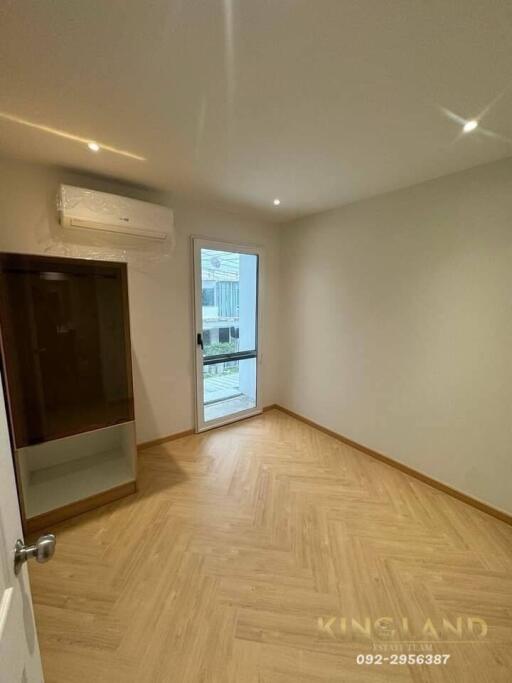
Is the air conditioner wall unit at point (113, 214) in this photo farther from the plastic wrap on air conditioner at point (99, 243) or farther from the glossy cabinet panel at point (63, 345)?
the glossy cabinet panel at point (63, 345)

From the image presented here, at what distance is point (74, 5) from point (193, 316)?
226 centimetres

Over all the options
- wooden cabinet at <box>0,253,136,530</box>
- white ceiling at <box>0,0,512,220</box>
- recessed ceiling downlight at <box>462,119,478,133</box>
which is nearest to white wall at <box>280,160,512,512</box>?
white ceiling at <box>0,0,512,220</box>

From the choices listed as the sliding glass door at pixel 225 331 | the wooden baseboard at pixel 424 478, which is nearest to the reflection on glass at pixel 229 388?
the sliding glass door at pixel 225 331

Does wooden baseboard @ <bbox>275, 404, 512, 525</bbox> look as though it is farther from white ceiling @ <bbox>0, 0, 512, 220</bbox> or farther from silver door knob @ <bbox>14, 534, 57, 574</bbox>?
silver door knob @ <bbox>14, 534, 57, 574</bbox>

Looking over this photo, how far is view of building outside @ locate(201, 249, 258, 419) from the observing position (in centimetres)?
321

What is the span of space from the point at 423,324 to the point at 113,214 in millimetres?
2654

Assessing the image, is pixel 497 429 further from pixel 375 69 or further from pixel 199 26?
pixel 199 26

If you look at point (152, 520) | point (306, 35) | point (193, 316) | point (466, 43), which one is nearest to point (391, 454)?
point (152, 520)

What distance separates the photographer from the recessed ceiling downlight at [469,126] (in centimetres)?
151

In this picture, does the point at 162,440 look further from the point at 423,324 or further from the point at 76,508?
the point at 423,324

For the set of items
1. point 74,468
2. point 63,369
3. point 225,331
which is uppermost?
point 225,331

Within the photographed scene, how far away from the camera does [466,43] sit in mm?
1033

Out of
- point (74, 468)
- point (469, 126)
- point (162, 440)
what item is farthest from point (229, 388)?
point (469, 126)

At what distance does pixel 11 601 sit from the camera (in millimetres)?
632
